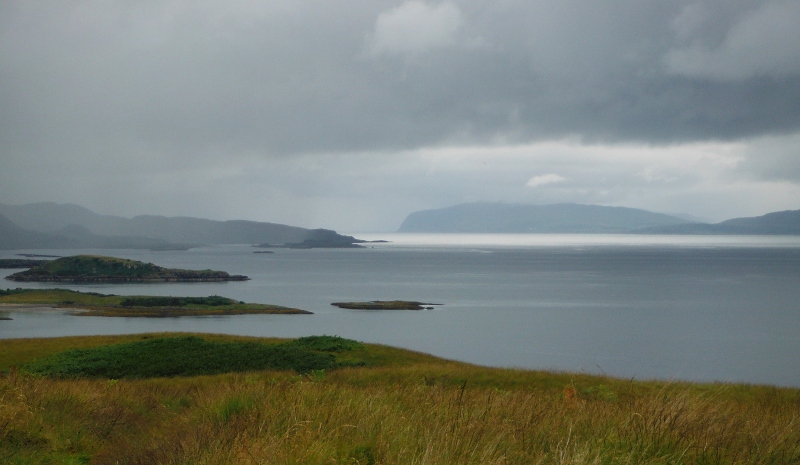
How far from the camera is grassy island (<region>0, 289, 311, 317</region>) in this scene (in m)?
89.3

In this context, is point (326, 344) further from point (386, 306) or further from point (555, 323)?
point (386, 306)

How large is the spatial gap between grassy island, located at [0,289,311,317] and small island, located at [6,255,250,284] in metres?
50.9

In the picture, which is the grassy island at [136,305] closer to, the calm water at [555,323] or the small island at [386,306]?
the calm water at [555,323]

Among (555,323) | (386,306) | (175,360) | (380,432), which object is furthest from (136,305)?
(380,432)

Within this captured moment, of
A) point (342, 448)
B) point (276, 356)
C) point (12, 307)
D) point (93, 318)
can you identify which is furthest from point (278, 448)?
point (12, 307)

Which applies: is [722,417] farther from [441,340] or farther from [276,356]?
[441,340]

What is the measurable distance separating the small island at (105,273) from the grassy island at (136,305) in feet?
167

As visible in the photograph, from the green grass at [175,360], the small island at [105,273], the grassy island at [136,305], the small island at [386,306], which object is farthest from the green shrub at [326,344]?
the small island at [105,273]

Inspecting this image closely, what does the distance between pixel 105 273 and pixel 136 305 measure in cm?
7257

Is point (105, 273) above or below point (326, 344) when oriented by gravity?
below

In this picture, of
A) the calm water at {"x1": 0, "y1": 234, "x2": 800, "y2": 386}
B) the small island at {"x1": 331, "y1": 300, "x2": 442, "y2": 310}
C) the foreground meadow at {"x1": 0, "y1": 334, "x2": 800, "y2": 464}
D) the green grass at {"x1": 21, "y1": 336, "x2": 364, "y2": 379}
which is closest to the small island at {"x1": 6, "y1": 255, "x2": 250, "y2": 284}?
the calm water at {"x1": 0, "y1": 234, "x2": 800, "y2": 386}

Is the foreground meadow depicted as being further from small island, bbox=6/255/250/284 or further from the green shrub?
small island, bbox=6/255/250/284

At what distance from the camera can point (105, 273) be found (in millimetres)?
160000

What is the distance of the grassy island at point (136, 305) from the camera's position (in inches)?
3516
